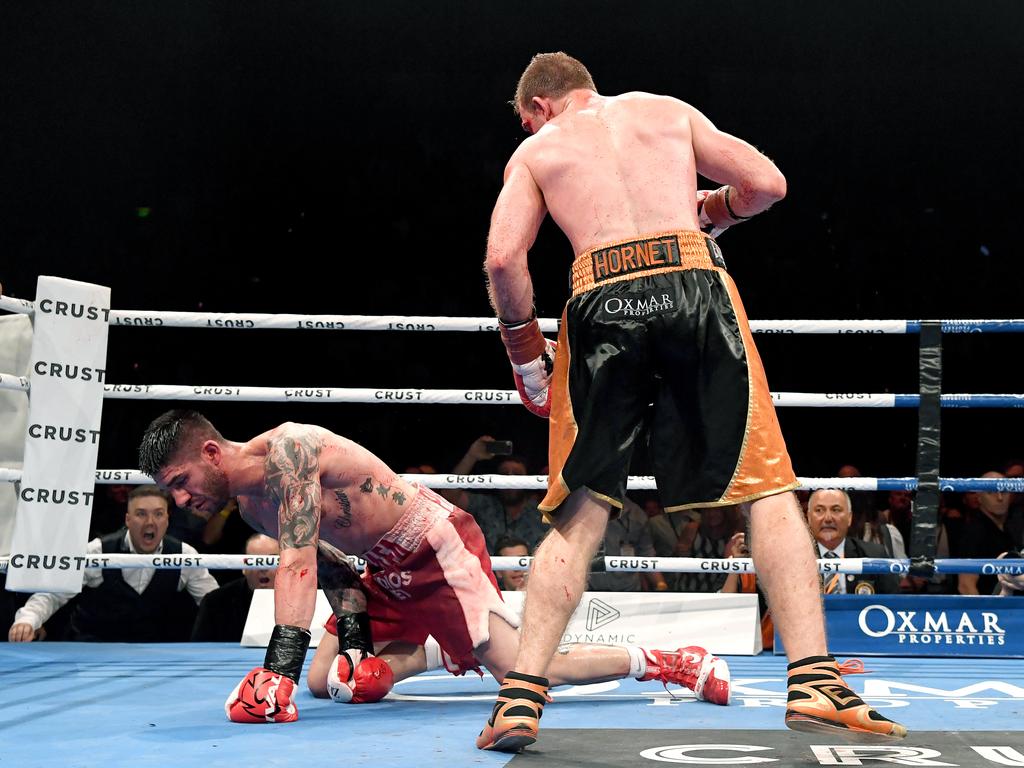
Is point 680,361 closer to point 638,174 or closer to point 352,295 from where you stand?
point 638,174

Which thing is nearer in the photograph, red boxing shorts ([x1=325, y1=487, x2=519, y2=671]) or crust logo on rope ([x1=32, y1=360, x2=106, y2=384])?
red boxing shorts ([x1=325, y1=487, x2=519, y2=671])

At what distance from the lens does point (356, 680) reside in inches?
105

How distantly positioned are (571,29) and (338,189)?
5.93ft

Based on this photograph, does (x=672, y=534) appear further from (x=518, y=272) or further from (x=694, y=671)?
(x=518, y=272)

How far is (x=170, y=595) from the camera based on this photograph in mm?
4395

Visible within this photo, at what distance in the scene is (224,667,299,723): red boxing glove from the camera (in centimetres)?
230

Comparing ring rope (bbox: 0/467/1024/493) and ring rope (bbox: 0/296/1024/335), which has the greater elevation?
ring rope (bbox: 0/296/1024/335)

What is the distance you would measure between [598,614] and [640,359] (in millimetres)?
1788

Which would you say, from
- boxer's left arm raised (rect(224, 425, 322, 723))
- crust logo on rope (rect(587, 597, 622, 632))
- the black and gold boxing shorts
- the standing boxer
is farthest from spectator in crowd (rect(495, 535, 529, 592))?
the black and gold boxing shorts

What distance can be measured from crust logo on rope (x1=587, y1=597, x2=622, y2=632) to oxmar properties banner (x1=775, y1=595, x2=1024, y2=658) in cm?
56

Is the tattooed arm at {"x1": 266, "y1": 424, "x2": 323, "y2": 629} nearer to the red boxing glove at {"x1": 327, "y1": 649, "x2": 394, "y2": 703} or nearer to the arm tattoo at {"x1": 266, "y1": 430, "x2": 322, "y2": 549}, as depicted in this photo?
the arm tattoo at {"x1": 266, "y1": 430, "x2": 322, "y2": 549}

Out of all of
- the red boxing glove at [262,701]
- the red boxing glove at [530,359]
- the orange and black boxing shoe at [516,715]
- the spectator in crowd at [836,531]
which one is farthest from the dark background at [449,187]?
the orange and black boxing shoe at [516,715]

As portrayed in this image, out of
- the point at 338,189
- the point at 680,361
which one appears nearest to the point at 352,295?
the point at 338,189

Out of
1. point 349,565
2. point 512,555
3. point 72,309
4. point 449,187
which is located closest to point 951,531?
point 512,555
